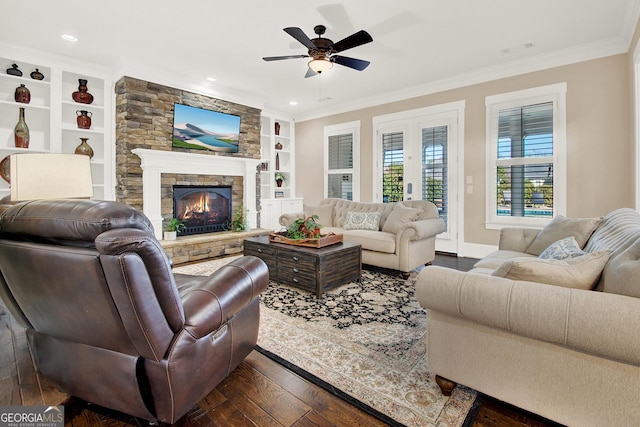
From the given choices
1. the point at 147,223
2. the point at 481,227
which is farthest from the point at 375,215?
the point at 147,223

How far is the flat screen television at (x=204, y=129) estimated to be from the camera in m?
5.03

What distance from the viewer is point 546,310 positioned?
1.23 meters

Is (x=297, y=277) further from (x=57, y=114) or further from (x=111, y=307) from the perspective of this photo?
(x=57, y=114)

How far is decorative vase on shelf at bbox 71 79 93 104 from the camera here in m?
4.43

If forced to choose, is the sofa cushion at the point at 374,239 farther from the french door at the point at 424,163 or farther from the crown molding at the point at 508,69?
the crown molding at the point at 508,69

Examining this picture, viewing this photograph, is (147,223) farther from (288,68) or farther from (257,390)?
(288,68)

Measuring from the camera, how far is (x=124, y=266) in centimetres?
108

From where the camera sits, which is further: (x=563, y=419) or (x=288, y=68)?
(x=288, y=68)

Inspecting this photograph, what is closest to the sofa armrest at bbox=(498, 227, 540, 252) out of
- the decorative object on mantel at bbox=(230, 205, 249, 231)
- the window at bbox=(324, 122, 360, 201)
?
the window at bbox=(324, 122, 360, 201)

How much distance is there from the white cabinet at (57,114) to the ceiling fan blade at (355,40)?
3.63 metres

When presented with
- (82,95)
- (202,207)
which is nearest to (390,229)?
(202,207)

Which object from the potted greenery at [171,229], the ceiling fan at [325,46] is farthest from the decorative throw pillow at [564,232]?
the potted greenery at [171,229]

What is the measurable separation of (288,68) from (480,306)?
4.34 meters

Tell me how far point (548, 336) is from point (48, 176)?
9.68 ft
